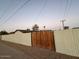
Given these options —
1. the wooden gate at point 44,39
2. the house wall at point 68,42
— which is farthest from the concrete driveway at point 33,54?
the wooden gate at point 44,39

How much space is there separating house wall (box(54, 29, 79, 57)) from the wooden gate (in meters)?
1.42

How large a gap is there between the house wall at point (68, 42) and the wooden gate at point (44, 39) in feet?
4.65

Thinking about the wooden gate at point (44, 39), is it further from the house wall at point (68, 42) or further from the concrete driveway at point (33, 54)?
the house wall at point (68, 42)

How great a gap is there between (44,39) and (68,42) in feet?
20.3

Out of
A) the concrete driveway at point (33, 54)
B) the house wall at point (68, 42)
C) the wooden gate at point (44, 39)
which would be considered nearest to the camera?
the house wall at point (68, 42)

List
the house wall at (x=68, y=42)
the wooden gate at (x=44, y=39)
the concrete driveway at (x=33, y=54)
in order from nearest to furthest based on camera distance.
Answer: the house wall at (x=68, y=42) < the concrete driveway at (x=33, y=54) < the wooden gate at (x=44, y=39)

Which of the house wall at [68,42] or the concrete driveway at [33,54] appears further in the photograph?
the concrete driveway at [33,54]

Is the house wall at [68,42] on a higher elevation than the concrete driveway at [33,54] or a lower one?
higher

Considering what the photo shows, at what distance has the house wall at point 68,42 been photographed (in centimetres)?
1158

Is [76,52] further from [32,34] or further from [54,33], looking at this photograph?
[32,34]

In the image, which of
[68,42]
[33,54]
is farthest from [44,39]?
[68,42]

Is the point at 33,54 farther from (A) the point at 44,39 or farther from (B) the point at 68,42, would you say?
(A) the point at 44,39

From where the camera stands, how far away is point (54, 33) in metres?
15.7

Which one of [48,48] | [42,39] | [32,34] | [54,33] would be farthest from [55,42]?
[32,34]
